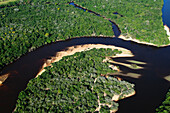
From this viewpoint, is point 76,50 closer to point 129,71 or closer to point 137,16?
point 129,71

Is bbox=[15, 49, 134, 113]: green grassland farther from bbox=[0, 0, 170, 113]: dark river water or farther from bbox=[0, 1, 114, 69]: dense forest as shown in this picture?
bbox=[0, 1, 114, 69]: dense forest

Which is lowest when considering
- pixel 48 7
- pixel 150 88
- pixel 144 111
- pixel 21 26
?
pixel 144 111

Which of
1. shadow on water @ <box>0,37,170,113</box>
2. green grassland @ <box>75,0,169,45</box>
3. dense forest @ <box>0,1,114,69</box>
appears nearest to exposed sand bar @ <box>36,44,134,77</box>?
shadow on water @ <box>0,37,170,113</box>

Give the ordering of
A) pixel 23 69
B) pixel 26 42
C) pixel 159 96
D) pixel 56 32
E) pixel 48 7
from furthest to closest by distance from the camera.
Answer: pixel 48 7 < pixel 56 32 < pixel 26 42 < pixel 23 69 < pixel 159 96

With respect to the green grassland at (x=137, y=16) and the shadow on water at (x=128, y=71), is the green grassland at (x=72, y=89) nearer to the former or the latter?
the shadow on water at (x=128, y=71)

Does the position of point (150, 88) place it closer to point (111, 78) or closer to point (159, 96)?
point (159, 96)

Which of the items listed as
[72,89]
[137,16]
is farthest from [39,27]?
[137,16]

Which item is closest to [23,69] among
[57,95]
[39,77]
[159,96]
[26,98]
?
[39,77]

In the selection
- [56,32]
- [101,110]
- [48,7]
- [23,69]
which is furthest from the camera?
[48,7]
